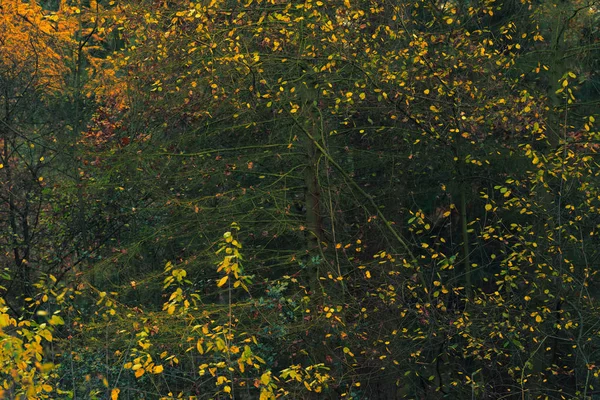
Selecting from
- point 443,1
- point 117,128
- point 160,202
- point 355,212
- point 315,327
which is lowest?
point 315,327

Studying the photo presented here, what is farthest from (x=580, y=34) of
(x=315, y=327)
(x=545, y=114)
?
(x=315, y=327)

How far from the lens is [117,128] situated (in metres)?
12.3

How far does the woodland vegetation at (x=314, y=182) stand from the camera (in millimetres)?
9023

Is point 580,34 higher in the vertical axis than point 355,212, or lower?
higher

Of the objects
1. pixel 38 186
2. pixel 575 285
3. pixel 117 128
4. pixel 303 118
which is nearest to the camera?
pixel 575 285

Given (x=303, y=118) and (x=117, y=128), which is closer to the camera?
(x=303, y=118)

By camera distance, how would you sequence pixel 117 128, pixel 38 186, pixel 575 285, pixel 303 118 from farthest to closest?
pixel 117 128 < pixel 38 186 < pixel 303 118 < pixel 575 285

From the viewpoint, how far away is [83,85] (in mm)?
11961

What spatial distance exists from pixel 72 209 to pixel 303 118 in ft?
12.3

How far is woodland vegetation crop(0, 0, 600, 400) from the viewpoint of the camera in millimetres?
9023

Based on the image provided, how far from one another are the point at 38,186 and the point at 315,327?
184 inches

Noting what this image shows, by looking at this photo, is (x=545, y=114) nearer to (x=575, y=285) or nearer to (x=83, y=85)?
(x=575, y=285)

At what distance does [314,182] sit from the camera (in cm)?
1067

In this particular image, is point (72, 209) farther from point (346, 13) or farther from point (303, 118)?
point (346, 13)
